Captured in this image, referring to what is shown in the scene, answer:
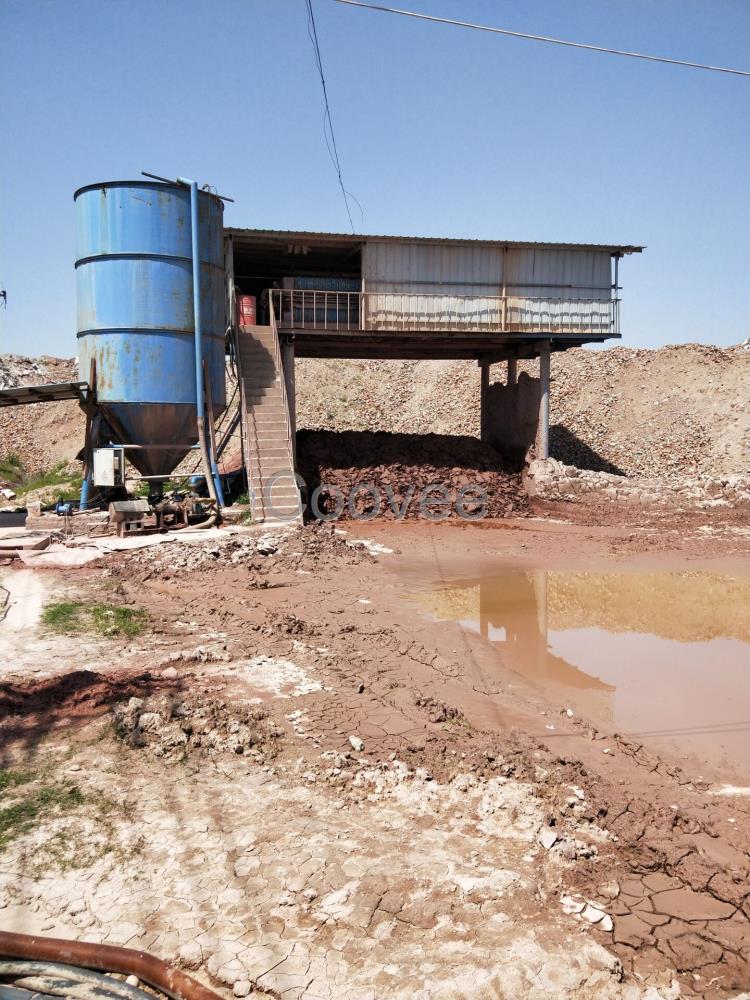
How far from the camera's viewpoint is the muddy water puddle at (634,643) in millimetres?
5820

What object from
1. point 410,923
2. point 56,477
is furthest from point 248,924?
point 56,477

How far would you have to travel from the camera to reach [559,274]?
1809 centimetres

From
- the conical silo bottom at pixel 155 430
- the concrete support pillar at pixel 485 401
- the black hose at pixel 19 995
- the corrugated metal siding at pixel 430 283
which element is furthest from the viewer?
the concrete support pillar at pixel 485 401

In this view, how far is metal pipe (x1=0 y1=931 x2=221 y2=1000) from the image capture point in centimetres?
288

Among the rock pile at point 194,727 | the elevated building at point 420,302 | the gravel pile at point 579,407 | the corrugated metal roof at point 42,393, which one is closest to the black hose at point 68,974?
the rock pile at point 194,727

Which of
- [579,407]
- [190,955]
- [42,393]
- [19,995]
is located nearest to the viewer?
[19,995]

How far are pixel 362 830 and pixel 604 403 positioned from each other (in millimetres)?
26381

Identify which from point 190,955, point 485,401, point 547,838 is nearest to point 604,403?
point 485,401

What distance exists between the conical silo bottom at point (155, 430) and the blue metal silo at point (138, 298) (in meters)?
0.03

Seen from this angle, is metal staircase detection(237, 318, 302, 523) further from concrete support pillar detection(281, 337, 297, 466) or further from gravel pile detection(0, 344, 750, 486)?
gravel pile detection(0, 344, 750, 486)

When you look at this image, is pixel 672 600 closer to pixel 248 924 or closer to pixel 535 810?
pixel 535 810

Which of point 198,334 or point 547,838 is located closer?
point 547,838

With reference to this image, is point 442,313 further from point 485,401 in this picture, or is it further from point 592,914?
point 592,914

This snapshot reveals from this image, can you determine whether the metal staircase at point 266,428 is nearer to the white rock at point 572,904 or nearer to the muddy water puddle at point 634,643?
the muddy water puddle at point 634,643
